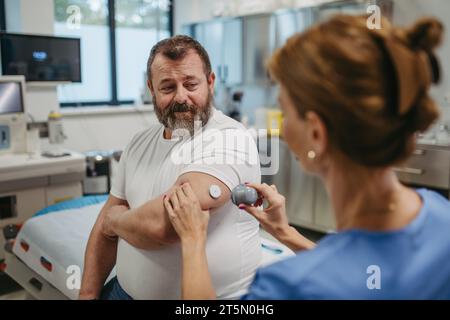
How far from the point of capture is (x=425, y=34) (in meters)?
0.67

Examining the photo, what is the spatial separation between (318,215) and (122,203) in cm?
239

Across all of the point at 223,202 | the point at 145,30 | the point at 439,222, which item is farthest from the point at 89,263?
the point at 145,30

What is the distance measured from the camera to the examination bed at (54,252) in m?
1.76

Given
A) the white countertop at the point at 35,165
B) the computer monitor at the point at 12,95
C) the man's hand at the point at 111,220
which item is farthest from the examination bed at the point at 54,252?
the computer monitor at the point at 12,95

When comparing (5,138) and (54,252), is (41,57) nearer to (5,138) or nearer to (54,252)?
(5,138)

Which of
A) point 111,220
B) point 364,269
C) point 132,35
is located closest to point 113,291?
point 111,220

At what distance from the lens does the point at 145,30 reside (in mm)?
3031

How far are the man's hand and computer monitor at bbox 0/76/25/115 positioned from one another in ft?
5.83

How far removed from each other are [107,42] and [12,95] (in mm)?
1183

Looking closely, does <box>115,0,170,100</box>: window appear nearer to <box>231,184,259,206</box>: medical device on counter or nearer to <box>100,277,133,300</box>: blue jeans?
<box>100,277,133,300</box>: blue jeans

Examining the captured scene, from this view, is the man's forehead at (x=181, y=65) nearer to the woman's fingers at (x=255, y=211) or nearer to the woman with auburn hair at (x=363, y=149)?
the woman's fingers at (x=255, y=211)

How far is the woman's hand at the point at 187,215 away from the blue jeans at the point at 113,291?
465mm

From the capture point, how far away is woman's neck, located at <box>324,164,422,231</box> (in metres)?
0.73

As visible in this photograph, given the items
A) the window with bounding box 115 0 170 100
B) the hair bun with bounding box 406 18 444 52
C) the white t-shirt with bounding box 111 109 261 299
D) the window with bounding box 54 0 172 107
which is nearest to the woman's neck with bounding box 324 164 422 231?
the hair bun with bounding box 406 18 444 52
